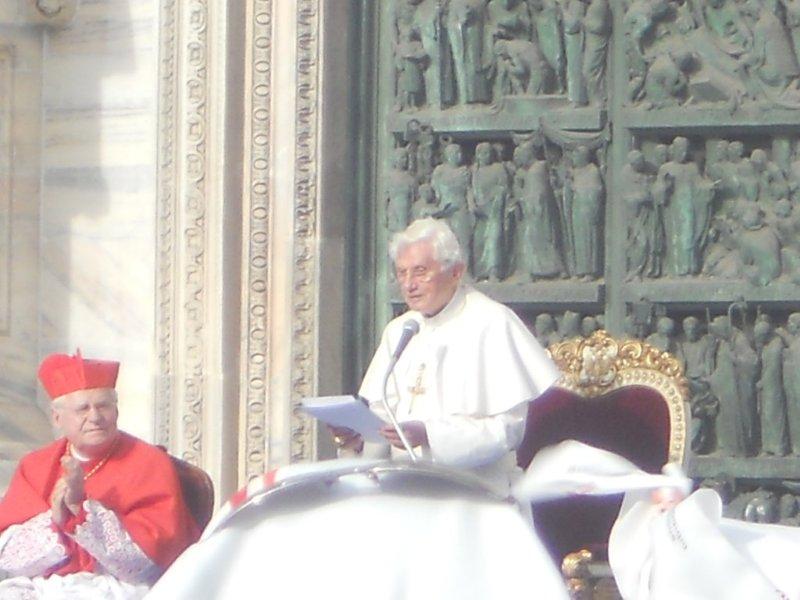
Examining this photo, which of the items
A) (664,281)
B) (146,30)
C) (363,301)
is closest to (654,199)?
(664,281)

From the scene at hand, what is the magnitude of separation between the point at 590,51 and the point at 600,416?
1.49 metres

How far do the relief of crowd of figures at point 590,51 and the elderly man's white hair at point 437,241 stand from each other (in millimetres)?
1636

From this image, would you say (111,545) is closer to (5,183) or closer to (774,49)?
(5,183)

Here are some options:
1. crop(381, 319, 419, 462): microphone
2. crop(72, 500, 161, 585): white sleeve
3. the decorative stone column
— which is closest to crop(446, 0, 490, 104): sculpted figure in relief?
the decorative stone column

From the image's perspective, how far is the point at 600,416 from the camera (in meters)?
7.61

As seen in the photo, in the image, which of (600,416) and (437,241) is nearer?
(437,241)

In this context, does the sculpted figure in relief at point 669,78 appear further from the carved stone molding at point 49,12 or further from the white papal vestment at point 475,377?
the carved stone molding at point 49,12

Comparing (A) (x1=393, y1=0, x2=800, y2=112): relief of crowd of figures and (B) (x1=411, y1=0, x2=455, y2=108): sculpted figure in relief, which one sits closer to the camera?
(A) (x1=393, y1=0, x2=800, y2=112): relief of crowd of figures

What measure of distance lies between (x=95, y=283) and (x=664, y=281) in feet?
6.07

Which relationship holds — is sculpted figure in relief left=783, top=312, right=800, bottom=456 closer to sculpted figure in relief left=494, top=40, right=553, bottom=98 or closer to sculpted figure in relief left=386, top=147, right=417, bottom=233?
sculpted figure in relief left=494, top=40, right=553, bottom=98

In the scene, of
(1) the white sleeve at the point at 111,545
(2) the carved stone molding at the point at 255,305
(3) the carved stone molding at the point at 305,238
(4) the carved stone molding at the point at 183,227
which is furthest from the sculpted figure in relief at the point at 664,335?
(1) the white sleeve at the point at 111,545

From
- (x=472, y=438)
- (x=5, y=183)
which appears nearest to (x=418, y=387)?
(x=472, y=438)

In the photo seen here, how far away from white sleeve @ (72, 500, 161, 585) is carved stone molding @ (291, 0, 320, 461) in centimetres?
164

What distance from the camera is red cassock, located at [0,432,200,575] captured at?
23.3ft
